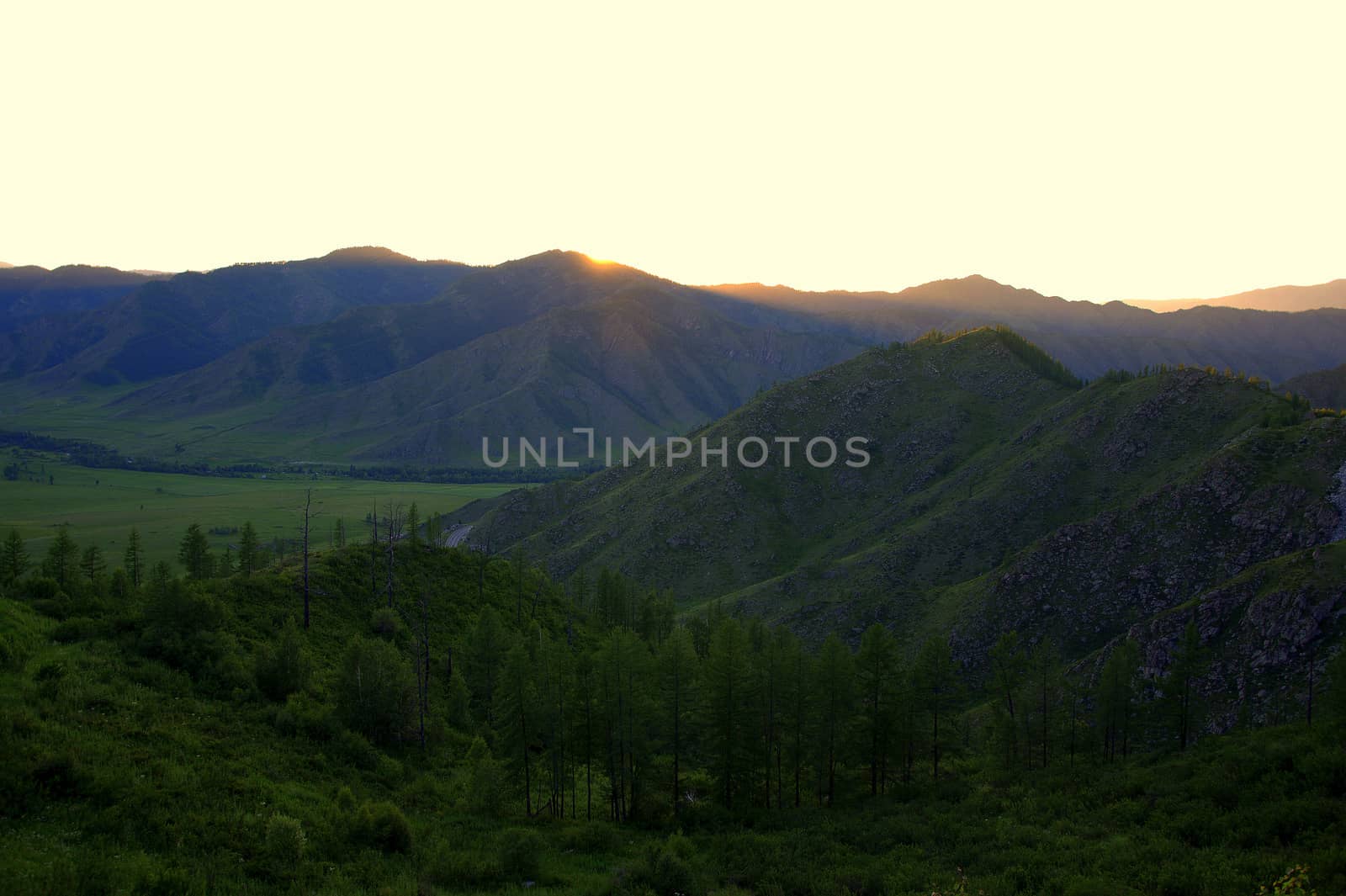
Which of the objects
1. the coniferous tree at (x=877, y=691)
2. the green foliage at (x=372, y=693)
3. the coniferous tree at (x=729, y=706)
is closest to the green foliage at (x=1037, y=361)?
the coniferous tree at (x=877, y=691)

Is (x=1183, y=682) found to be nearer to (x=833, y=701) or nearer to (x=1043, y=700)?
(x=1043, y=700)

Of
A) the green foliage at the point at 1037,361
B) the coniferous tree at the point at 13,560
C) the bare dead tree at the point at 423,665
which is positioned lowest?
the bare dead tree at the point at 423,665

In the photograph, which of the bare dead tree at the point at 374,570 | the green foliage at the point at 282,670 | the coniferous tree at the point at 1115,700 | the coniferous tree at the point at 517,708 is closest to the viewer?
the coniferous tree at the point at 517,708

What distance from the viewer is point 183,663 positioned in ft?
132

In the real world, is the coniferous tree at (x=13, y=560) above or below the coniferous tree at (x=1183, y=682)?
above

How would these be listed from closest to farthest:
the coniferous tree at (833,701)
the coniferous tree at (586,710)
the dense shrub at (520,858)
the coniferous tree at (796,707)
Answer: the dense shrub at (520,858) < the coniferous tree at (586,710) < the coniferous tree at (796,707) < the coniferous tree at (833,701)

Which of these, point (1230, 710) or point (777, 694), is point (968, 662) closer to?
point (1230, 710)

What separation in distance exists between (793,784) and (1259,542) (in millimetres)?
70409

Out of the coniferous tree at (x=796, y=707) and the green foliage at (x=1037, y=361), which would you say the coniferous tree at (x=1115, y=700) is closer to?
the coniferous tree at (x=796, y=707)

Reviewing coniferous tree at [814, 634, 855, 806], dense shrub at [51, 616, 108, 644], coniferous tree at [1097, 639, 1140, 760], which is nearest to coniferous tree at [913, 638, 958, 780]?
coniferous tree at [814, 634, 855, 806]

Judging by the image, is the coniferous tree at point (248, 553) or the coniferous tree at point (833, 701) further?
the coniferous tree at point (248, 553)

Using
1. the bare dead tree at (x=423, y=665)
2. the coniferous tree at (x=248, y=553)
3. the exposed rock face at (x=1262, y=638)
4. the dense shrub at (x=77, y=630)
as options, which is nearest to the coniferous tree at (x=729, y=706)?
the bare dead tree at (x=423, y=665)

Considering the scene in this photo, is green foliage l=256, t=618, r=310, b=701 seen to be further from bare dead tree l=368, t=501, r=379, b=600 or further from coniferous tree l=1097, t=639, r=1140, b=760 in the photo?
coniferous tree l=1097, t=639, r=1140, b=760

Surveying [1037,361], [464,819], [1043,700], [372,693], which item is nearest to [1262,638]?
[1043,700]
